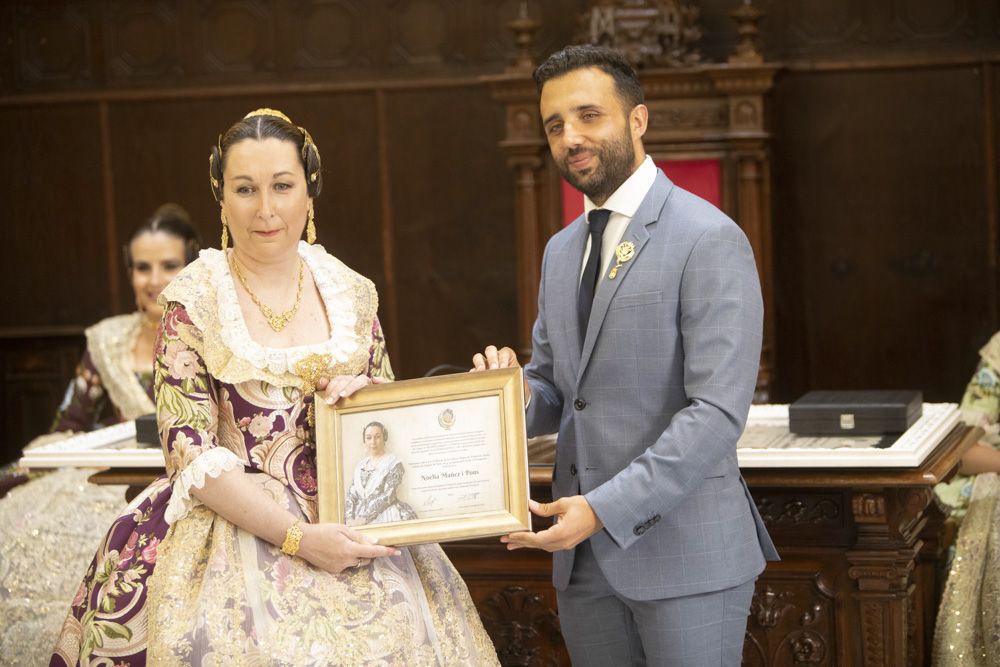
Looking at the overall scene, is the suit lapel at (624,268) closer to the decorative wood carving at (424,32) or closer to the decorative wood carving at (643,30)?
the decorative wood carving at (643,30)

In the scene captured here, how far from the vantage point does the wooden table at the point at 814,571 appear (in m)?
3.25

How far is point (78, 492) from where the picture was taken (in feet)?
14.9

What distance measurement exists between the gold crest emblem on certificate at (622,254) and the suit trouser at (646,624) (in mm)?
519

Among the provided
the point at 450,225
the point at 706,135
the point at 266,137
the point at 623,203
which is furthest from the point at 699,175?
the point at 266,137

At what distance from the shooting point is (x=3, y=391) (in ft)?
23.5

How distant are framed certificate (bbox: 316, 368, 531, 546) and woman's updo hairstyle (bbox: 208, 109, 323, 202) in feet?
1.46

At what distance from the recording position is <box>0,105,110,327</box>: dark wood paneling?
7082 millimetres

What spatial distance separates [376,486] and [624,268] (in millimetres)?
607

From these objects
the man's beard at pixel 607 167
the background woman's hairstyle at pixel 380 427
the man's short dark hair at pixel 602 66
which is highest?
the man's short dark hair at pixel 602 66

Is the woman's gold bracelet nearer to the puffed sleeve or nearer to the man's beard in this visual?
the puffed sleeve

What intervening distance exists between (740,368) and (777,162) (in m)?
4.09

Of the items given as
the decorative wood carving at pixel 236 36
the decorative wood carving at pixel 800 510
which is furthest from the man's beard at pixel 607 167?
the decorative wood carving at pixel 236 36

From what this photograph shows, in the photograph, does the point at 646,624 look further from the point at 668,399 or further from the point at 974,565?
the point at 974,565

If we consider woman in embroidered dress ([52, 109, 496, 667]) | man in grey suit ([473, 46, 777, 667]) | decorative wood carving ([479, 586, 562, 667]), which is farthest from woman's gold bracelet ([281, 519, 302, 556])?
decorative wood carving ([479, 586, 562, 667])
